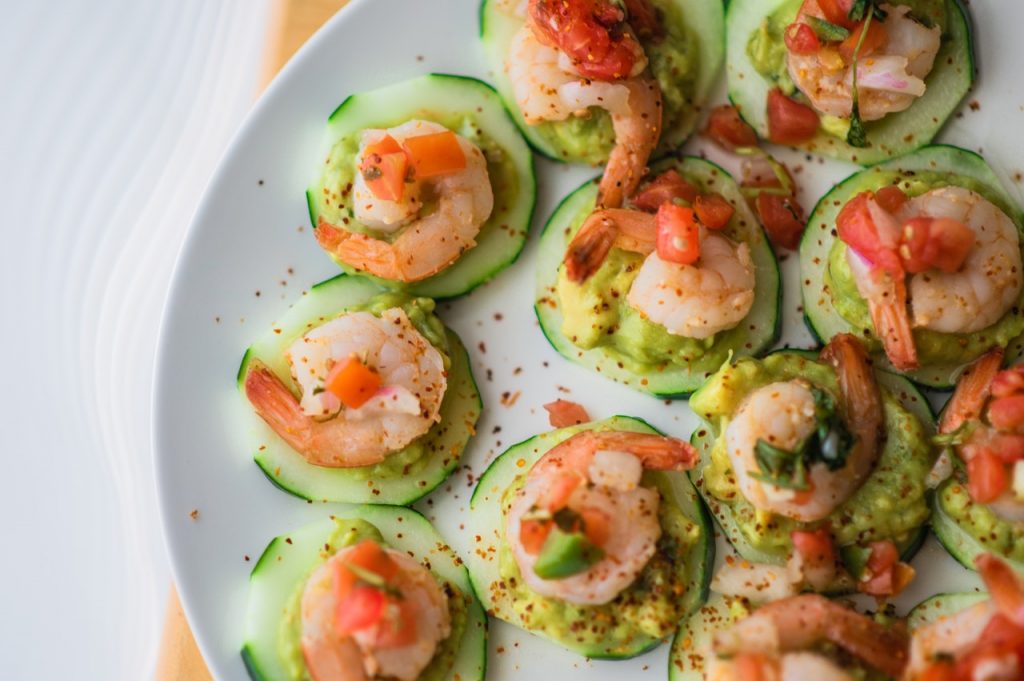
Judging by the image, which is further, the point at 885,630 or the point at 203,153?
the point at 203,153

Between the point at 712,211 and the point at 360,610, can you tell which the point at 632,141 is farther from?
the point at 360,610

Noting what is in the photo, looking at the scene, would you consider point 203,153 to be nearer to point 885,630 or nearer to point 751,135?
point 751,135

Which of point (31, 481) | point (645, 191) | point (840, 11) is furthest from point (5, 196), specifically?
point (840, 11)

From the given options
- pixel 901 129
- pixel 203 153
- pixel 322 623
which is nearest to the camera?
pixel 322 623

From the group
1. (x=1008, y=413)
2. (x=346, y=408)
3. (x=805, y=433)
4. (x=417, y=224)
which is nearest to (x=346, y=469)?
(x=346, y=408)

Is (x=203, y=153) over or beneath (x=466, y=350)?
over

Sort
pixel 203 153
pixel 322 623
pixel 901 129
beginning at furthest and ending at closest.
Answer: pixel 203 153 < pixel 901 129 < pixel 322 623
